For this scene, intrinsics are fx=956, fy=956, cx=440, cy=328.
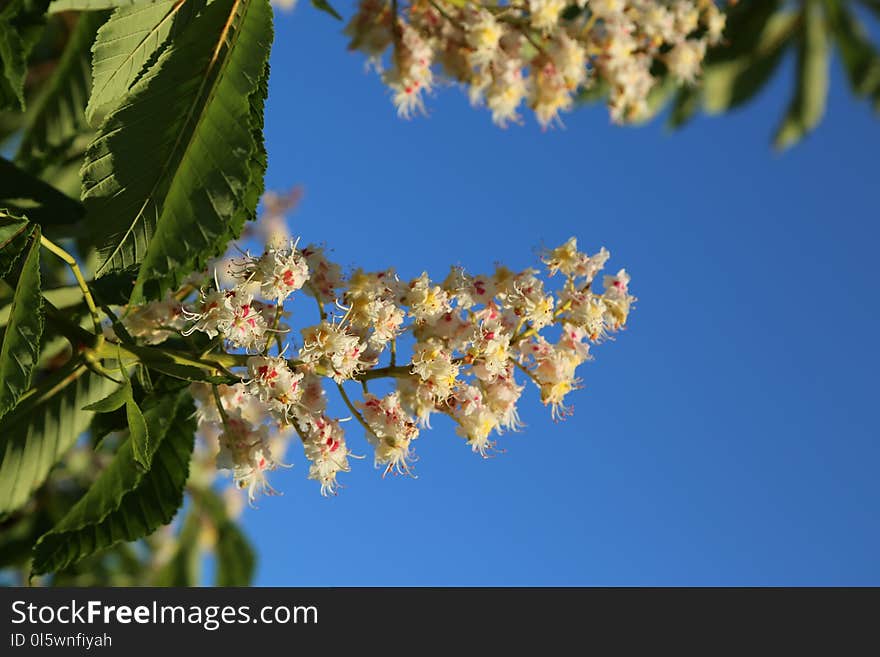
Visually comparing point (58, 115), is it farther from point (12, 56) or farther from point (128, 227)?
point (128, 227)

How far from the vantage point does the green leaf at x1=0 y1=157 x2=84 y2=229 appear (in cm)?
138

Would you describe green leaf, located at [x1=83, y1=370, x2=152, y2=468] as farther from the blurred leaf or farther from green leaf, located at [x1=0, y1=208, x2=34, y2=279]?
the blurred leaf

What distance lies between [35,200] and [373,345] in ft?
1.87

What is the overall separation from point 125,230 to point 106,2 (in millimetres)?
446

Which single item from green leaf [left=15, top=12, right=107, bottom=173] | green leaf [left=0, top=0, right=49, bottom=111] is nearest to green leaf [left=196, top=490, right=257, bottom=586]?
green leaf [left=15, top=12, right=107, bottom=173]

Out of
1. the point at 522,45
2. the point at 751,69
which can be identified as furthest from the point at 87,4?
the point at 751,69

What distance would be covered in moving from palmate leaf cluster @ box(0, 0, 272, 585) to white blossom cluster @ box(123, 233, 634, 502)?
79 millimetres

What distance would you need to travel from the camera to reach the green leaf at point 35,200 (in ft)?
4.52

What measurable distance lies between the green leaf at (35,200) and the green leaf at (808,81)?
405cm

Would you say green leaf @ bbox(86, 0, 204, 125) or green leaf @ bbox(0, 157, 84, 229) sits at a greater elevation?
green leaf @ bbox(0, 157, 84, 229)

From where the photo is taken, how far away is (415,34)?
6.68 feet

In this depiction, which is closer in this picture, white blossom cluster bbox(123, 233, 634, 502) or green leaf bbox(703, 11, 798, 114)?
white blossom cluster bbox(123, 233, 634, 502)
